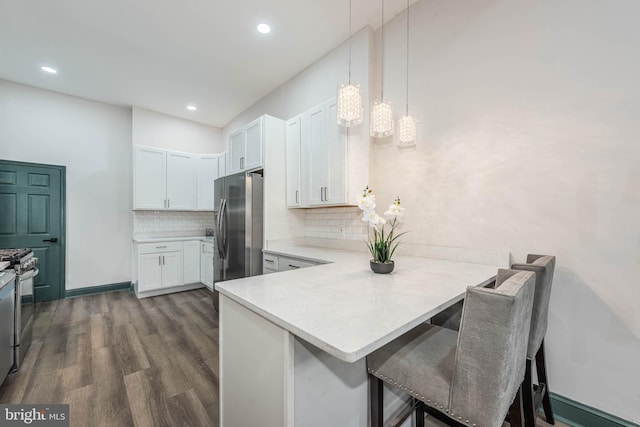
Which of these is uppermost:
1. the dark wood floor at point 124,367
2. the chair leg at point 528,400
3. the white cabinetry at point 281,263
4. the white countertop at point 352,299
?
the white countertop at point 352,299

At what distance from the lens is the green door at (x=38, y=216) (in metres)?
3.53

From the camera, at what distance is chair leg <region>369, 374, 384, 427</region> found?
1.16 meters

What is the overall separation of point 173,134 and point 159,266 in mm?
2461

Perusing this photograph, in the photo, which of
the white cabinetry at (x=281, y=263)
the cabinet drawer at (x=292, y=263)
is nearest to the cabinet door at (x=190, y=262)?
the white cabinetry at (x=281, y=263)

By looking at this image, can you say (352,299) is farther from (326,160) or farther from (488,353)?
(326,160)

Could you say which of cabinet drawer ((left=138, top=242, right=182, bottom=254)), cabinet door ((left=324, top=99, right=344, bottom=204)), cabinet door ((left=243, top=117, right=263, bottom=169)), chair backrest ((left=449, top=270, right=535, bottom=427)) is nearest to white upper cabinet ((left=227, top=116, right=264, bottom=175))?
cabinet door ((left=243, top=117, right=263, bottom=169))

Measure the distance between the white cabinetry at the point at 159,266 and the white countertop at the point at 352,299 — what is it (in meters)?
3.46

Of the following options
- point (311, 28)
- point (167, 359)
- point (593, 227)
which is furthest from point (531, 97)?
point (167, 359)

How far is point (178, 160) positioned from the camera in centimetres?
455

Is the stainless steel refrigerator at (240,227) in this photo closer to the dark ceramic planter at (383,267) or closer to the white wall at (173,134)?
the dark ceramic planter at (383,267)

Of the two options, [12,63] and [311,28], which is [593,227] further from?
[12,63]

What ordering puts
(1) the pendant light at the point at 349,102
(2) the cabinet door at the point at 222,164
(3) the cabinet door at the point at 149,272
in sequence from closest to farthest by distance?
(1) the pendant light at the point at 349,102
(3) the cabinet door at the point at 149,272
(2) the cabinet door at the point at 222,164

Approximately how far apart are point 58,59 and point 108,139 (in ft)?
4.71

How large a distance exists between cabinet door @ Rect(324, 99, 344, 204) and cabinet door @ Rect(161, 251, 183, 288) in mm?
2990
